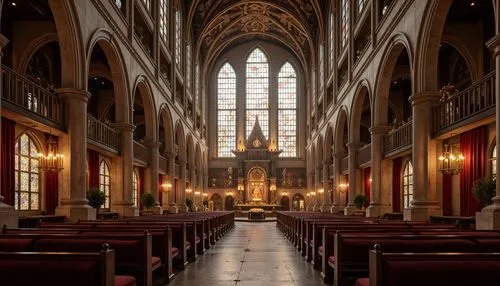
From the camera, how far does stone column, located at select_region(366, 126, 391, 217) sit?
69.8 feet

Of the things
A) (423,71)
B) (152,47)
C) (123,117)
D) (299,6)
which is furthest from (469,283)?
(299,6)

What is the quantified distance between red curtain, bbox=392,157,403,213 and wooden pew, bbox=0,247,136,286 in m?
19.8

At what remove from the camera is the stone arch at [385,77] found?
18281 mm

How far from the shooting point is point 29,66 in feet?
64.0

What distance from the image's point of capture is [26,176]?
56.1 feet

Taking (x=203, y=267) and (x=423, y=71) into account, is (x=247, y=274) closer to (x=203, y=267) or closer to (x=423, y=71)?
(x=203, y=267)

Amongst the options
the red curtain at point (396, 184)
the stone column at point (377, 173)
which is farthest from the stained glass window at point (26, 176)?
the red curtain at point (396, 184)

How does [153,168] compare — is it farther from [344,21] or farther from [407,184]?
[344,21]

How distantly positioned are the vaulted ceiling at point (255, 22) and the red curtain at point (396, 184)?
1658 cm

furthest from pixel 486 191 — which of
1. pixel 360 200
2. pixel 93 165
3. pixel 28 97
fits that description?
pixel 93 165

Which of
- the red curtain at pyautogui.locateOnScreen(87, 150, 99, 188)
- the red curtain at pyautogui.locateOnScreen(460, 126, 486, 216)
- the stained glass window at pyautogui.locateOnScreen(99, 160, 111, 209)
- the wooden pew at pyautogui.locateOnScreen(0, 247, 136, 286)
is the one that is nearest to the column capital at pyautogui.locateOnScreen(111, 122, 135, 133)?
the red curtain at pyautogui.locateOnScreen(87, 150, 99, 188)

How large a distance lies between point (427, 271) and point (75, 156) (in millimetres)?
12804

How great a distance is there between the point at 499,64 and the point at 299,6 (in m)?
31.3

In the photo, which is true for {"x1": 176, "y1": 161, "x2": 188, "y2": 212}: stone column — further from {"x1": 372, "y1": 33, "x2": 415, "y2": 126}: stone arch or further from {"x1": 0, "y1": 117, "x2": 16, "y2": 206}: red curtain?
{"x1": 0, "y1": 117, "x2": 16, "y2": 206}: red curtain
